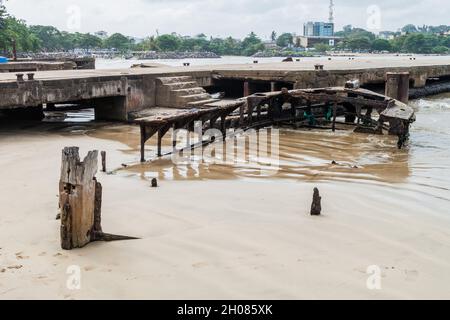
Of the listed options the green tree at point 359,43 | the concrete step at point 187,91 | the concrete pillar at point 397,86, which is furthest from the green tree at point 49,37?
the concrete pillar at point 397,86

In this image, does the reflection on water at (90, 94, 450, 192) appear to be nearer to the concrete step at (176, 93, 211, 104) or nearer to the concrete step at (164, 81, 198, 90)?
the concrete step at (176, 93, 211, 104)

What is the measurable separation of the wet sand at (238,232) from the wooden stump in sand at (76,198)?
Answer: 159 millimetres

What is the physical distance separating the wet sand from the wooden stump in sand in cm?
16

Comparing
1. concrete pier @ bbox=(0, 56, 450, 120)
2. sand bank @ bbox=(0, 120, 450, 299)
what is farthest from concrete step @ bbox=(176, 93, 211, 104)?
sand bank @ bbox=(0, 120, 450, 299)

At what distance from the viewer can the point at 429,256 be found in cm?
597

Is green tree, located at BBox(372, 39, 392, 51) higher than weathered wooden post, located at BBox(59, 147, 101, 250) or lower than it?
higher

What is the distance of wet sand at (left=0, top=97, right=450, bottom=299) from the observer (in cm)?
512

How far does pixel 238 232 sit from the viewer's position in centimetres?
654

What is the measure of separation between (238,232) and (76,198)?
2001 millimetres

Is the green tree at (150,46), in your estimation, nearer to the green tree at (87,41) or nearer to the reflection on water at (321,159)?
the green tree at (87,41)

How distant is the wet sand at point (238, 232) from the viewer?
16.8 ft
